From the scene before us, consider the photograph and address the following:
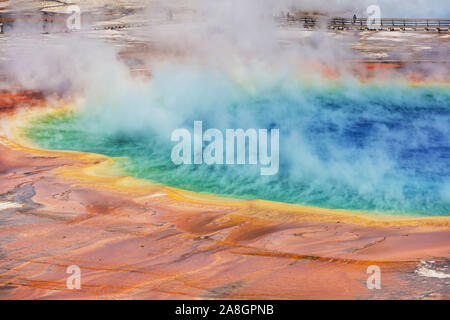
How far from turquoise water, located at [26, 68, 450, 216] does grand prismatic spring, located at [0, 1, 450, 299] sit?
0.04 meters

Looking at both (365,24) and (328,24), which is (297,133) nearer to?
(328,24)

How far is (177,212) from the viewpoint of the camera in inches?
207

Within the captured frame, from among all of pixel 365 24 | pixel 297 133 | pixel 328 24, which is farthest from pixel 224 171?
pixel 365 24

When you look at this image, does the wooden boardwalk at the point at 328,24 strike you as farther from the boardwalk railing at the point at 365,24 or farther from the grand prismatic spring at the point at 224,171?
the grand prismatic spring at the point at 224,171

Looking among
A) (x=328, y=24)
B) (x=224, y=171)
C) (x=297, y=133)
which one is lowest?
(x=224, y=171)

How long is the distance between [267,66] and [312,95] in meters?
2.11

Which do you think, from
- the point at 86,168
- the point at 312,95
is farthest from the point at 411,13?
the point at 86,168

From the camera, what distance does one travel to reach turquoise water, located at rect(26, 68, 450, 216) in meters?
6.48

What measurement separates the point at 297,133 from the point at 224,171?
1.99m

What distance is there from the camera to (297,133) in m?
8.69

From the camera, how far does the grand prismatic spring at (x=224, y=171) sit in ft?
12.8

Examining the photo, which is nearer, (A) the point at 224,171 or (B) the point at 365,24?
(A) the point at 224,171

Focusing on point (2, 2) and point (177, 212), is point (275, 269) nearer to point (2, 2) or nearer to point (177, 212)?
point (177, 212)

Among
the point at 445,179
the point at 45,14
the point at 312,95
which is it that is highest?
the point at 45,14
